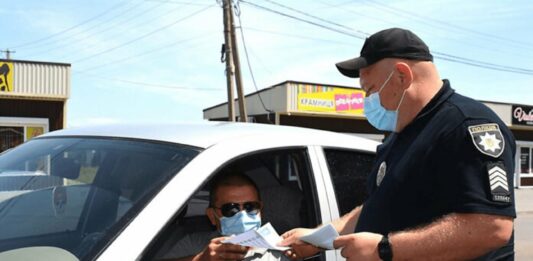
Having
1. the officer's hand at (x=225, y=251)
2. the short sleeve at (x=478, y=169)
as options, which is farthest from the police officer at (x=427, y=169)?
the officer's hand at (x=225, y=251)

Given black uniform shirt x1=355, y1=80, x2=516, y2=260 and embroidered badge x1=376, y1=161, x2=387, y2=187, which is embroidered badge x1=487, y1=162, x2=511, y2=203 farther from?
embroidered badge x1=376, y1=161, x2=387, y2=187

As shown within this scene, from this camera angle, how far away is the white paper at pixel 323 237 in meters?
2.01

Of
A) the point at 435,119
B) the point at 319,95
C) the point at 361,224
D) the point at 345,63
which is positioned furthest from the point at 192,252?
the point at 319,95

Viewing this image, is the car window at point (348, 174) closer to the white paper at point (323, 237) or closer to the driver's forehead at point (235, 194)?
the driver's forehead at point (235, 194)

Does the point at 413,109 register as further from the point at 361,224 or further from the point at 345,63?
the point at 361,224

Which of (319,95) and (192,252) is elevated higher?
(319,95)

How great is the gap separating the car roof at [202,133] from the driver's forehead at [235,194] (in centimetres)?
25

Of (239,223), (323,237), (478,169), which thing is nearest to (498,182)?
(478,169)

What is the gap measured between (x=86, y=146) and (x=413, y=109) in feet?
4.68

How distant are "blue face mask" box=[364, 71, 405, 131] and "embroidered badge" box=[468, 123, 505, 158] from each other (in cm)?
34

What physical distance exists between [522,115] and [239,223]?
32.3 m


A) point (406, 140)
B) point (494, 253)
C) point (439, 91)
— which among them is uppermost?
point (439, 91)

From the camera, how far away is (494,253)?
190 centimetres

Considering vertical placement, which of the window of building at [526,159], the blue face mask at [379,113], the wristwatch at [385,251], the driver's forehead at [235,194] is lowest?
the window of building at [526,159]
